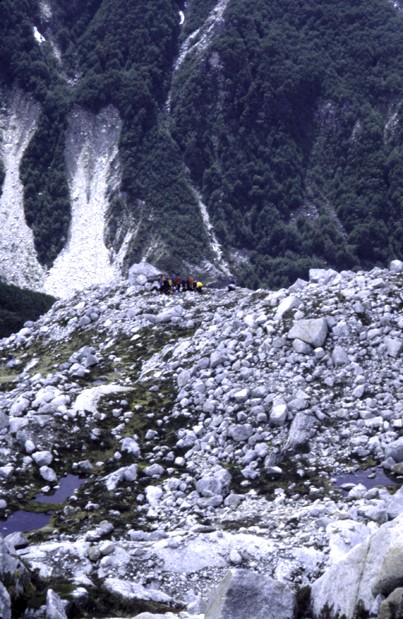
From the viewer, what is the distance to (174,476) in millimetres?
35781

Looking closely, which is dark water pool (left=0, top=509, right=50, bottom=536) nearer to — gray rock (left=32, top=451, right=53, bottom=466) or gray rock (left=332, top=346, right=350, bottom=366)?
gray rock (left=32, top=451, right=53, bottom=466)

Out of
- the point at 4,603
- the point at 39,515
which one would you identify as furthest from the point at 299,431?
the point at 4,603

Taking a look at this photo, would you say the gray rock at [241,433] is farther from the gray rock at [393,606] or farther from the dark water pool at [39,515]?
the gray rock at [393,606]

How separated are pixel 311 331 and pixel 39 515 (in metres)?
13.5

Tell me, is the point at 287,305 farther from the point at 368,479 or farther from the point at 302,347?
the point at 368,479

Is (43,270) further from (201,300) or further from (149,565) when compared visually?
(149,565)

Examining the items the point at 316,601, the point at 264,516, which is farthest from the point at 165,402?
the point at 316,601

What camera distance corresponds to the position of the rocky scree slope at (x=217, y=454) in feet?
83.2

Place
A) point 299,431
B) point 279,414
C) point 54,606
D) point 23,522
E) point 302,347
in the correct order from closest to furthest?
1. point 54,606
2. point 23,522
3. point 299,431
4. point 279,414
5. point 302,347

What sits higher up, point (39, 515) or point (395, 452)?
point (395, 452)

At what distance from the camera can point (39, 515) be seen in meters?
34.0

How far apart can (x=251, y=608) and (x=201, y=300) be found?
31.8m

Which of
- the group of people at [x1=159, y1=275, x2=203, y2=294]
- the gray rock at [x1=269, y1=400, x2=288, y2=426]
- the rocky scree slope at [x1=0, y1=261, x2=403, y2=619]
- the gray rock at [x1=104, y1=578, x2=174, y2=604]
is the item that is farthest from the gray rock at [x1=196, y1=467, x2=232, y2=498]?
the group of people at [x1=159, y1=275, x2=203, y2=294]

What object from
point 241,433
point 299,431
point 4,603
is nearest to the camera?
point 4,603
